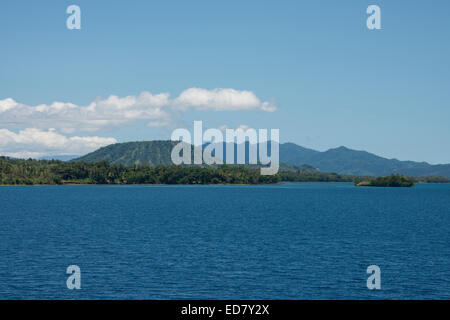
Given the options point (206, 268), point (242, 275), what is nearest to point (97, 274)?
point (206, 268)

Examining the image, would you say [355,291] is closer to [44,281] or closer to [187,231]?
[44,281]

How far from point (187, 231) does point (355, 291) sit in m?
56.6

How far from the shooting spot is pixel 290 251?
76.1 meters
